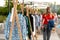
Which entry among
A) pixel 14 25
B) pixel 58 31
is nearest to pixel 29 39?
pixel 14 25

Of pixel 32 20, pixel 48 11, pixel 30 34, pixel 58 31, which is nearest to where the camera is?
pixel 30 34

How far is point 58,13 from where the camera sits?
684cm

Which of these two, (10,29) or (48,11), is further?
(48,11)

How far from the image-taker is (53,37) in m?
6.69

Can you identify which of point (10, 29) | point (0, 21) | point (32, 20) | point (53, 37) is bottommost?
point (53, 37)

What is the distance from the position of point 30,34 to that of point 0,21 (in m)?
2.96

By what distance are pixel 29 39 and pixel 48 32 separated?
112 centimetres

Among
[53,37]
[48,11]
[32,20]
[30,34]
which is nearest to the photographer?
[30,34]

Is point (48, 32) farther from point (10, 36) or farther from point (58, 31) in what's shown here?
point (10, 36)

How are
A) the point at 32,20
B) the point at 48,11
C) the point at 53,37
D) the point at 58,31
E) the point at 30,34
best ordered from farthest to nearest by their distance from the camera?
the point at 58,31 → the point at 53,37 → the point at 48,11 → the point at 32,20 → the point at 30,34

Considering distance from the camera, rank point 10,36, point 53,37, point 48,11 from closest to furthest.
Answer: point 10,36 < point 48,11 < point 53,37

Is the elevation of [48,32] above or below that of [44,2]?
below

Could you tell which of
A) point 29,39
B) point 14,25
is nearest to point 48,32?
point 29,39

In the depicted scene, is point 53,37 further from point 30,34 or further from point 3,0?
point 30,34
